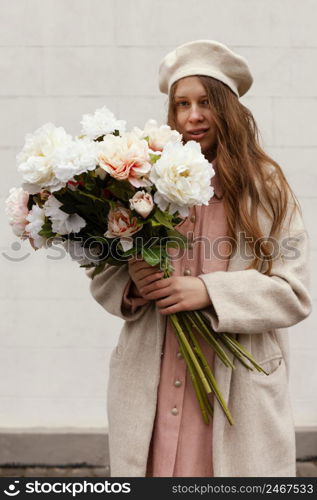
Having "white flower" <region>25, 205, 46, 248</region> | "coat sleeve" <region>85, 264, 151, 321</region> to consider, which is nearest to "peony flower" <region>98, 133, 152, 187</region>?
"white flower" <region>25, 205, 46, 248</region>

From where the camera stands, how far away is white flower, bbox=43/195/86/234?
165cm

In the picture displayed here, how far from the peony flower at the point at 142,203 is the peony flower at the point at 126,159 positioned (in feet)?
0.10

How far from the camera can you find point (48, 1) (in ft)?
10.4

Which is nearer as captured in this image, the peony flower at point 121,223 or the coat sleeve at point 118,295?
the peony flower at point 121,223

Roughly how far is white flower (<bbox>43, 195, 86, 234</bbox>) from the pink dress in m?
0.41

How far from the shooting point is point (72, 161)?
158cm

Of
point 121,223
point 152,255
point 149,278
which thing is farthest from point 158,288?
point 121,223

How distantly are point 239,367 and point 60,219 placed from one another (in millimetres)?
725

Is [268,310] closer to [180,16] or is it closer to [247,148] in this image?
[247,148]

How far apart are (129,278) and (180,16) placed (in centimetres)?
172

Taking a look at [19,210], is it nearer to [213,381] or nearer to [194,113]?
[194,113]

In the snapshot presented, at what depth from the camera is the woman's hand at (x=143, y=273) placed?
72.1 inches

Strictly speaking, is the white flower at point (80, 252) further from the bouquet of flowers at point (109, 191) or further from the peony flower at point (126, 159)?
the peony flower at point (126, 159)

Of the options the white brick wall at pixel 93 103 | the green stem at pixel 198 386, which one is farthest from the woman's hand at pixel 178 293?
the white brick wall at pixel 93 103
